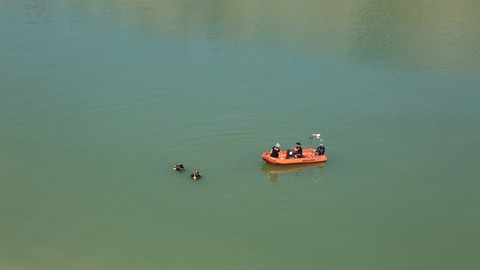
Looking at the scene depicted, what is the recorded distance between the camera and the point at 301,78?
30.2m

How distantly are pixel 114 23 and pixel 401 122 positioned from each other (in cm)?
2024

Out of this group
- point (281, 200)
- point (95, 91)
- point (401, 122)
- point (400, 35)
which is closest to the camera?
point (281, 200)

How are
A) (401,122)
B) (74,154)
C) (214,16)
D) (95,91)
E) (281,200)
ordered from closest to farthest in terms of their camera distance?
(281,200) → (74,154) → (401,122) → (95,91) → (214,16)

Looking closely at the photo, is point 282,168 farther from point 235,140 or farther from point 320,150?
point 235,140

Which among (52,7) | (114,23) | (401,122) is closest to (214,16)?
(114,23)

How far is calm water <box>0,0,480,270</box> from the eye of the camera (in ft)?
61.0

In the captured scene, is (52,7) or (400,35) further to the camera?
Answer: (52,7)

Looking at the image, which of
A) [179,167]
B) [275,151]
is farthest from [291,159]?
[179,167]

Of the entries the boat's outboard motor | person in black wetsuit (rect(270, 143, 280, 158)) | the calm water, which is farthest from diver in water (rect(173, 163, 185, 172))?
the boat's outboard motor

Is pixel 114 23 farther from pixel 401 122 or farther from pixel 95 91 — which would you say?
pixel 401 122

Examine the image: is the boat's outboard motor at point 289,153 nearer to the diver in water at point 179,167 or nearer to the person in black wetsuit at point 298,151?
the person in black wetsuit at point 298,151

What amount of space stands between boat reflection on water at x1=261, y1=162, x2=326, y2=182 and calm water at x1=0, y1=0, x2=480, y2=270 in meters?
0.08

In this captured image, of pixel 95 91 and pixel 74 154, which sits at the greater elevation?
pixel 95 91

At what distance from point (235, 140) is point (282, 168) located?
103 inches
